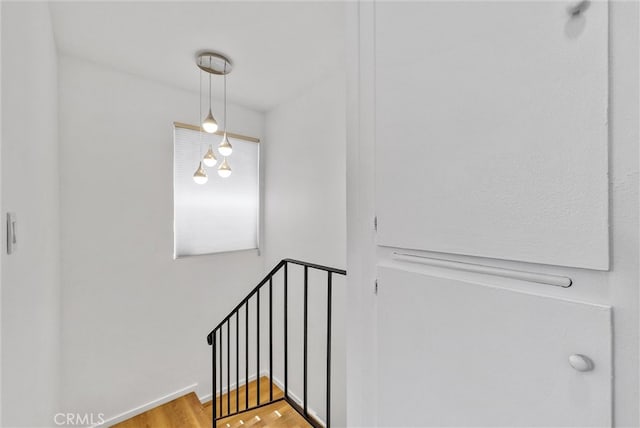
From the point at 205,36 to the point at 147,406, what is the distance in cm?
317

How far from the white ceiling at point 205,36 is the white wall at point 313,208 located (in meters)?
0.34

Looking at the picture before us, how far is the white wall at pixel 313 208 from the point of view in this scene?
2.25m

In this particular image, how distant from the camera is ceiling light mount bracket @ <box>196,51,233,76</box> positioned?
Result: 205 cm

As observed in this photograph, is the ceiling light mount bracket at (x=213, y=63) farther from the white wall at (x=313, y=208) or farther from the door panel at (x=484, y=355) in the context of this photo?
the door panel at (x=484, y=355)

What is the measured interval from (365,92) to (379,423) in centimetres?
100

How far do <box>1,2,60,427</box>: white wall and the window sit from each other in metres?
1.17

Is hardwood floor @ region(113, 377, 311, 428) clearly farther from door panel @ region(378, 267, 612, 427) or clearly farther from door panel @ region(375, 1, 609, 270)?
door panel @ region(375, 1, 609, 270)

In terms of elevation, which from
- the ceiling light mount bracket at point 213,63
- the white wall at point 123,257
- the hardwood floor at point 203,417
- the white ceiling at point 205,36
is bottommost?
the hardwood floor at point 203,417

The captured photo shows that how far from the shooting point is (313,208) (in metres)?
2.56

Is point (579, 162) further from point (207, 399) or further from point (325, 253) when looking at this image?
point (207, 399)

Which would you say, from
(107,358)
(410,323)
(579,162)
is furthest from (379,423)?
(107,358)

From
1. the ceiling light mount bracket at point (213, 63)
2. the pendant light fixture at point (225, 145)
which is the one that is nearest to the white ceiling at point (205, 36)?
the ceiling light mount bracket at point (213, 63)

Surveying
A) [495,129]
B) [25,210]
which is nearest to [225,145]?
[25,210]

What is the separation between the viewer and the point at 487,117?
0.55 metres
